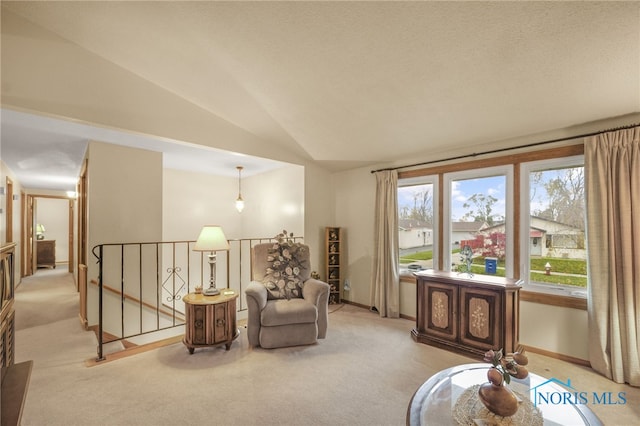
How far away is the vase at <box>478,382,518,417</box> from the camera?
1.23 m

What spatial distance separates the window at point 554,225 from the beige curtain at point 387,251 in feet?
4.99

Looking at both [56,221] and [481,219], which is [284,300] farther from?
[56,221]

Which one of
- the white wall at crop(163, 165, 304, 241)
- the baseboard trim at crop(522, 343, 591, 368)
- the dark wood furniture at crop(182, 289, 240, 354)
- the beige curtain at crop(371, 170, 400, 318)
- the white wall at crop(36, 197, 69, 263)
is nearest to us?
the baseboard trim at crop(522, 343, 591, 368)

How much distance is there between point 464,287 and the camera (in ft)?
9.35

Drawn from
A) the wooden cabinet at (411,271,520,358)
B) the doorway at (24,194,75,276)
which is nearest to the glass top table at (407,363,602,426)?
the wooden cabinet at (411,271,520,358)

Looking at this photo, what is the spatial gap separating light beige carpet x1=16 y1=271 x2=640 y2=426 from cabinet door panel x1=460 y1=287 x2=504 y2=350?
243 mm

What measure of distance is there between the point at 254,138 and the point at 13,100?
90.9 inches

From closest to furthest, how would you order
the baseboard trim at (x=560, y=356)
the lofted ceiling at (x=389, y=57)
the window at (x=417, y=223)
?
the lofted ceiling at (x=389, y=57) < the baseboard trim at (x=560, y=356) < the window at (x=417, y=223)

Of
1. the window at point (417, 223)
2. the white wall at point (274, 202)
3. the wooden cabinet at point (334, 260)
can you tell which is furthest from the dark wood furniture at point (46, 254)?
the window at point (417, 223)

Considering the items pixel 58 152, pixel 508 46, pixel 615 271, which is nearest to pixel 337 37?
pixel 508 46

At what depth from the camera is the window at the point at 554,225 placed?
276cm

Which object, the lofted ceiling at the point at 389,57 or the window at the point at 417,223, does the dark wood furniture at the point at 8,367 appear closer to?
the lofted ceiling at the point at 389,57

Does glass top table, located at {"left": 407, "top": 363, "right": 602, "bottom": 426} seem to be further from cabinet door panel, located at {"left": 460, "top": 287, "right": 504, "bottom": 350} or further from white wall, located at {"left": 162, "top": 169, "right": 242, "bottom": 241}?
white wall, located at {"left": 162, "top": 169, "right": 242, "bottom": 241}

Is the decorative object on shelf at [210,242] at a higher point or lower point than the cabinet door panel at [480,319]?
higher
